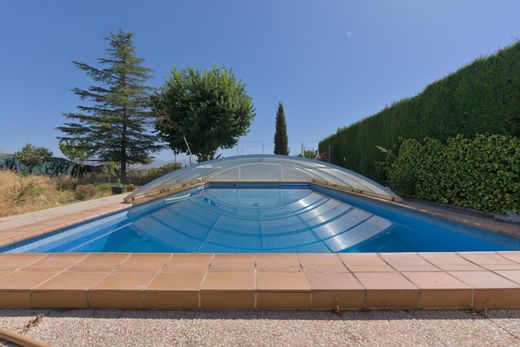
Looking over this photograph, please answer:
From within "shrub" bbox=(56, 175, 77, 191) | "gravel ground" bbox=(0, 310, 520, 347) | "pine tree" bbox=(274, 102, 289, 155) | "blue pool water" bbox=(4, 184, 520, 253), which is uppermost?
"pine tree" bbox=(274, 102, 289, 155)

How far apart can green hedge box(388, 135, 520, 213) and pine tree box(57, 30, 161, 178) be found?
15667 millimetres

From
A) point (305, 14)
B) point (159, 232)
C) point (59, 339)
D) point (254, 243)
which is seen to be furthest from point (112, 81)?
point (59, 339)

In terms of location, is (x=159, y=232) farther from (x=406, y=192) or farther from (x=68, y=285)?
(x=406, y=192)

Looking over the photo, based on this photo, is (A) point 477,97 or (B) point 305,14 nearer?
(A) point 477,97

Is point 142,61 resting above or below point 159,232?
above

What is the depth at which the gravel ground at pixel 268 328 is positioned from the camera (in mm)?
1620

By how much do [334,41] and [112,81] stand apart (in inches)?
619

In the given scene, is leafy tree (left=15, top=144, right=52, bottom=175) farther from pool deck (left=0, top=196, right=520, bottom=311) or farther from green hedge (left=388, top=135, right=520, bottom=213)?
green hedge (left=388, top=135, right=520, bottom=213)

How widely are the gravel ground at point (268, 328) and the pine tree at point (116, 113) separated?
16819 mm

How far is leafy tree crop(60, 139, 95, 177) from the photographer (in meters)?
16.5

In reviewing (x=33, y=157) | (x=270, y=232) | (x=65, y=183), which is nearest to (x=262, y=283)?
A: (x=270, y=232)

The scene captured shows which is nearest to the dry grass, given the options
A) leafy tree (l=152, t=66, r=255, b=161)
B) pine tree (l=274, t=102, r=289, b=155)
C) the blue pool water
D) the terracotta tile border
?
the blue pool water

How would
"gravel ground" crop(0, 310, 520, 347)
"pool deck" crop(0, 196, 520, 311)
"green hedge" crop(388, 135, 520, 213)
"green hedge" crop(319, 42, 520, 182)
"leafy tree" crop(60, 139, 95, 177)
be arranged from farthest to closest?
"leafy tree" crop(60, 139, 95, 177), "green hedge" crop(319, 42, 520, 182), "green hedge" crop(388, 135, 520, 213), "pool deck" crop(0, 196, 520, 311), "gravel ground" crop(0, 310, 520, 347)

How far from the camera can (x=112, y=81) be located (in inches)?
692
